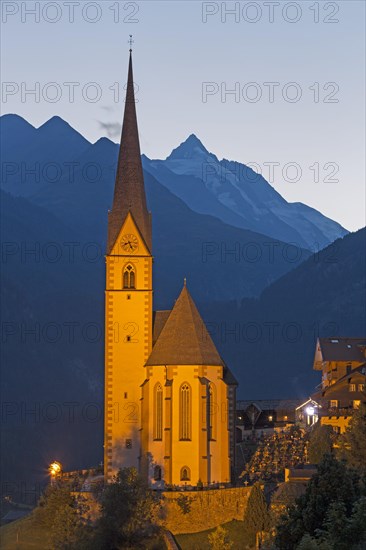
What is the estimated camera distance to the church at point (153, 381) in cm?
8056

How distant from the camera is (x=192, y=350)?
81.3 m

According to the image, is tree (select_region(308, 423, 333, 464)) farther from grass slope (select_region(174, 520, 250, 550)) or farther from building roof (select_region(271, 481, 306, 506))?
grass slope (select_region(174, 520, 250, 550))

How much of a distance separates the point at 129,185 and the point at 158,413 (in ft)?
55.4

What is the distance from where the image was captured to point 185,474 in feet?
262

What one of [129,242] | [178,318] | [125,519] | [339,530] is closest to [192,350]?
[178,318]

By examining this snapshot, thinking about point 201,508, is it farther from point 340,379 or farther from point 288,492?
point 340,379

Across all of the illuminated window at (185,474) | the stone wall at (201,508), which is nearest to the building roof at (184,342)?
the illuminated window at (185,474)

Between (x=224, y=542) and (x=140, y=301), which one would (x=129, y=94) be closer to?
(x=140, y=301)

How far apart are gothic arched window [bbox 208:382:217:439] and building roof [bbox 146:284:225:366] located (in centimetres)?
176

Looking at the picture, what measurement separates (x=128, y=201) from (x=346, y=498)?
41.1 m

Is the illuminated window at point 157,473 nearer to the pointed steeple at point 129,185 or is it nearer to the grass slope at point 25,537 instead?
the grass slope at point 25,537

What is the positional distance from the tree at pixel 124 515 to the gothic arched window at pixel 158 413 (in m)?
9.69

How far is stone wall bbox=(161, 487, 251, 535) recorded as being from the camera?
73.3 m

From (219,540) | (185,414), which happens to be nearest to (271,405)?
(185,414)
